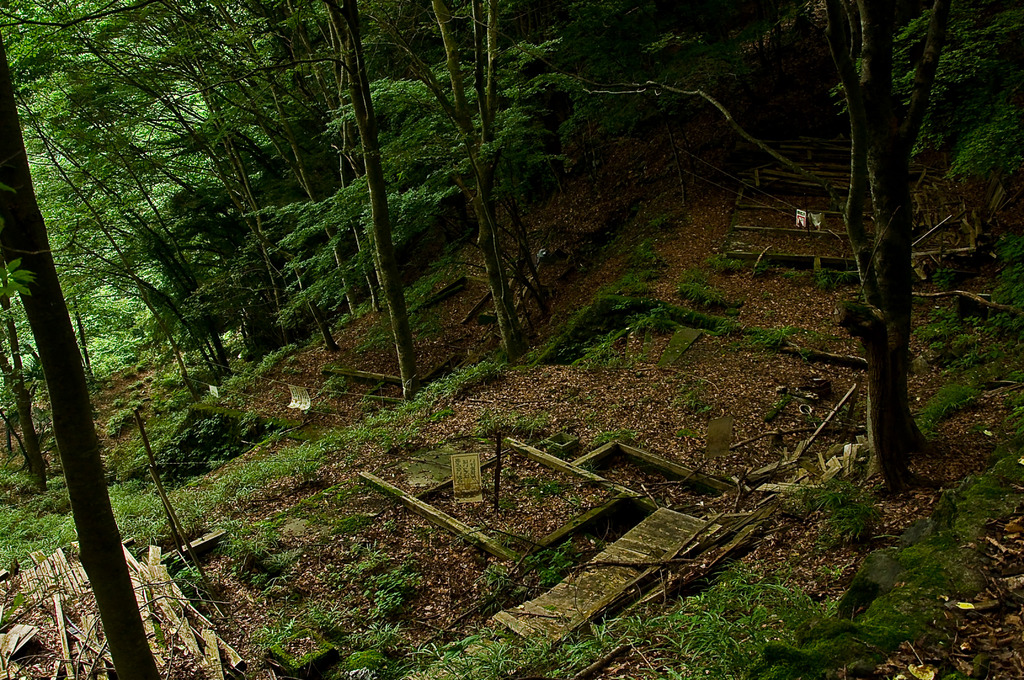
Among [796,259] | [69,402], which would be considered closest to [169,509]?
[69,402]

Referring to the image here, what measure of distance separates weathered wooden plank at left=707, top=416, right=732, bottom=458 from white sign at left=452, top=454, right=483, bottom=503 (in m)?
2.69

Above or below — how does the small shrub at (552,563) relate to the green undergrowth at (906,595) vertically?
below

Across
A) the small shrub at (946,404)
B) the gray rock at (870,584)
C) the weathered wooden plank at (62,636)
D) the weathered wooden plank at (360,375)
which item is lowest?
the weathered wooden plank at (360,375)

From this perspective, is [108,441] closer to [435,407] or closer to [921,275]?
[435,407]

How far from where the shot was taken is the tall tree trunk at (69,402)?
9.70 feet

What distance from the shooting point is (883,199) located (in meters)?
4.94

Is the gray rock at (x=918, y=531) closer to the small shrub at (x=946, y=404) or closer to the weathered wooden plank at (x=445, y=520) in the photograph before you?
the small shrub at (x=946, y=404)

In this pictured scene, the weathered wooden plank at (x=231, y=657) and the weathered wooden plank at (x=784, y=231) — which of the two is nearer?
the weathered wooden plank at (x=231, y=657)

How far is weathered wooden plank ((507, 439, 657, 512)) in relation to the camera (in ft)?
21.6

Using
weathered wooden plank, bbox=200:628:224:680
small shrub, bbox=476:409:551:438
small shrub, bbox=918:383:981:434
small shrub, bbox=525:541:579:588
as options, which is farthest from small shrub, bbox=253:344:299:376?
small shrub, bbox=918:383:981:434

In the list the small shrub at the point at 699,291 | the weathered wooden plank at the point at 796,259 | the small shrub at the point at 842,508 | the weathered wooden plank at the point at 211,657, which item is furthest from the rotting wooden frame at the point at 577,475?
the weathered wooden plank at the point at 796,259

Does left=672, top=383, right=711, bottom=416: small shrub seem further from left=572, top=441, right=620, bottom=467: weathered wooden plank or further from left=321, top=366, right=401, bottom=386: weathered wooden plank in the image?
left=321, top=366, right=401, bottom=386: weathered wooden plank

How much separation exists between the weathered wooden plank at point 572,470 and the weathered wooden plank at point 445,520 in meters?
1.40

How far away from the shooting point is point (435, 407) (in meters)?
10.5
